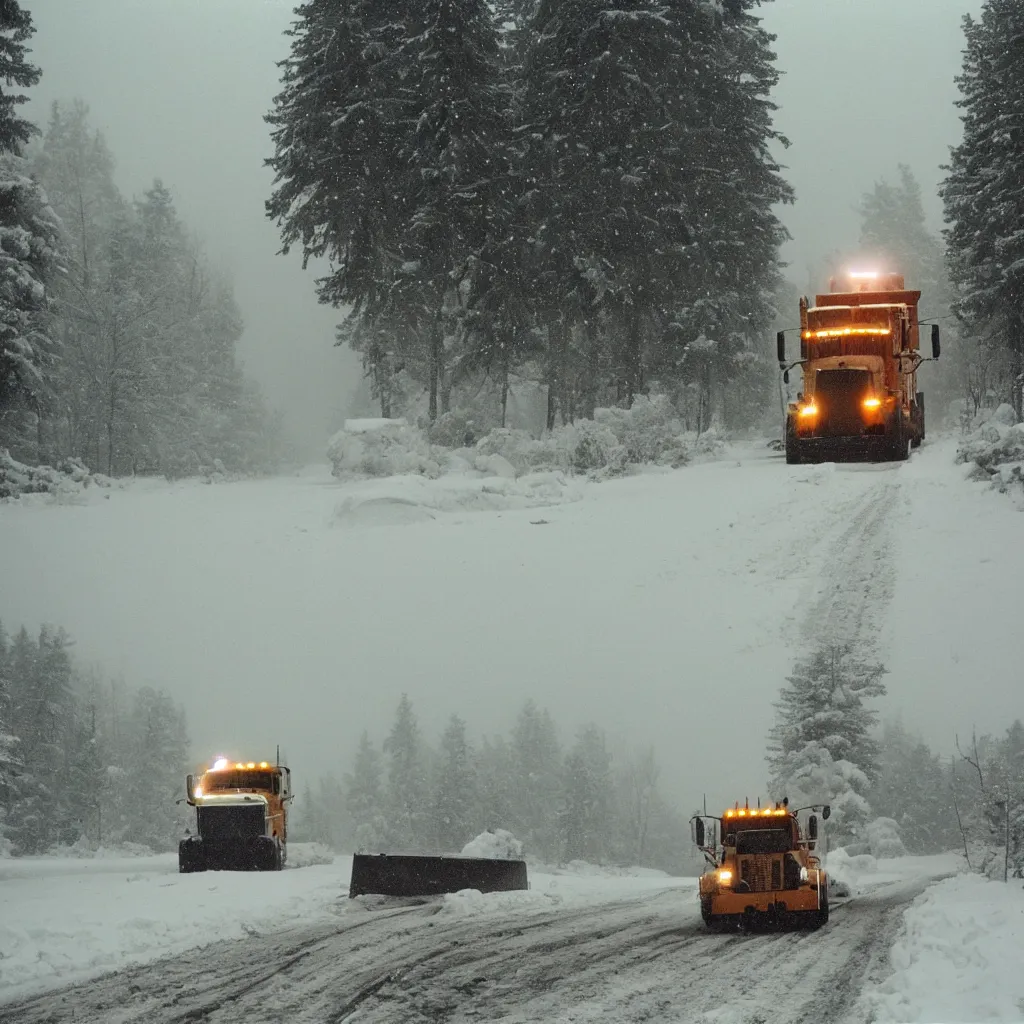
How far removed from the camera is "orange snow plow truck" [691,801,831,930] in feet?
43.0

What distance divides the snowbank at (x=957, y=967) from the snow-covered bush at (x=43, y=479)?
13872 mm

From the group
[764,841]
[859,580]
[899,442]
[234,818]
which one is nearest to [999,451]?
[859,580]

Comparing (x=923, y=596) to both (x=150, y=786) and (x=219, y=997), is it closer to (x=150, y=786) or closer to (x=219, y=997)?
(x=219, y=997)

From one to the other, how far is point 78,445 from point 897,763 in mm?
16185

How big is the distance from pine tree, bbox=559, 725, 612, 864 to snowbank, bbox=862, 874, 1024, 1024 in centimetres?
560

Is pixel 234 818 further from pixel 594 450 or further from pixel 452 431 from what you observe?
pixel 452 431

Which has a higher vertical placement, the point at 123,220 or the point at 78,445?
the point at 123,220

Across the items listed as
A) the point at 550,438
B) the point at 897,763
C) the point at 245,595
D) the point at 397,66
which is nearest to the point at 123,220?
the point at 397,66

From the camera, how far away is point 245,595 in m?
18.1

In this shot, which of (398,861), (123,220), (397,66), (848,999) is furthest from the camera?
(123,220)

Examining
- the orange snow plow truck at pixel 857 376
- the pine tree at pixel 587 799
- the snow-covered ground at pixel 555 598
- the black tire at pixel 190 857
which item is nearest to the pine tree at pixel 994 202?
the orange snow plow truck at pixel 857 376

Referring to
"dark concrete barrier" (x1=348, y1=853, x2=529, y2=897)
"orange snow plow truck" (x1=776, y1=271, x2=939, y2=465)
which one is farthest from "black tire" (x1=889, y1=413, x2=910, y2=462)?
"dark concrete barrier" (x1=348, y1=853, x2=529, y2=897)

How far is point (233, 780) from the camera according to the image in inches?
Answer: 787

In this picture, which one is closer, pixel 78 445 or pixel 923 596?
pixel 923 596
